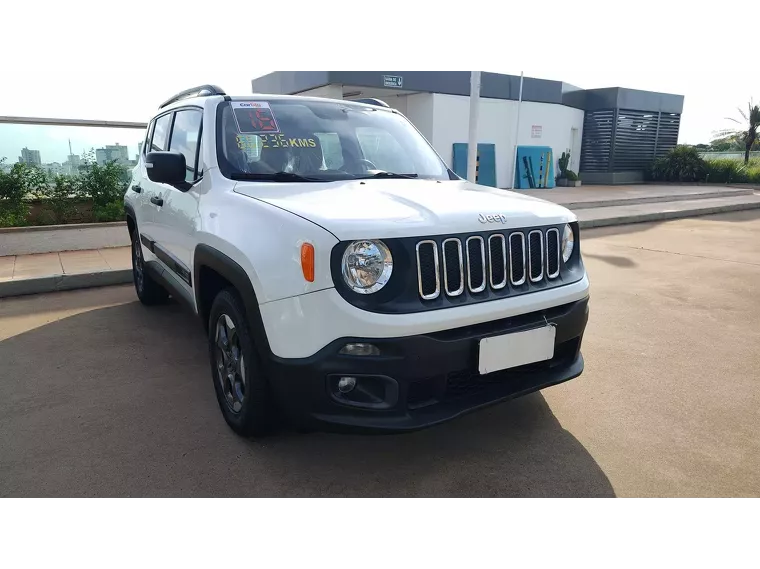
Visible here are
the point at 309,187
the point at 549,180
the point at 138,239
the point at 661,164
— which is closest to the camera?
the point at 309,187

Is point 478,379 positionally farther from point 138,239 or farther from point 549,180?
point 549,180

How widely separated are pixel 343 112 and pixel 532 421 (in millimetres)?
2355

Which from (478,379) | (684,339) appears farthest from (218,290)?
(684,339)

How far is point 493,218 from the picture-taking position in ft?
8.25

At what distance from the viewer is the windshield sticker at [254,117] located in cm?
327

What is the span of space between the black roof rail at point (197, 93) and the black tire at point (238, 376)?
156cm

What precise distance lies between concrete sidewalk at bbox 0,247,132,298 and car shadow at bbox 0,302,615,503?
2546 millimetres

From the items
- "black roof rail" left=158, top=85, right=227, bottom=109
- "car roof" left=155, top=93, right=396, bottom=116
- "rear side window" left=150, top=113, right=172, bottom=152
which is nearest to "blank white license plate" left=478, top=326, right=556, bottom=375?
"car roof" left=155, top=93, right=396, bottom=116

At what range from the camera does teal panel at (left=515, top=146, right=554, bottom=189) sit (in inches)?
722

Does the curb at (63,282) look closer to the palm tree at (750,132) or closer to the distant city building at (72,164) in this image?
the distant city building at (72,164)

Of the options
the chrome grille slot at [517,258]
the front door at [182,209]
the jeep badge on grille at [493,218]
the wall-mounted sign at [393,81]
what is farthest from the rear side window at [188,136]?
the wall-mounted sign at [393,81]

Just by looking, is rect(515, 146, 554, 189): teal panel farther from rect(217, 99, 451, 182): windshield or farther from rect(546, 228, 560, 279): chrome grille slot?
rect(546, 228, 560, 279): chrome grille slot

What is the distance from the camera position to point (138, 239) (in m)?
5.05

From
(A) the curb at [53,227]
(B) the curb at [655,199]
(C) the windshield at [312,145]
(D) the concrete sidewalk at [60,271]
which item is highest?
(C) the windshield at [312,145]
